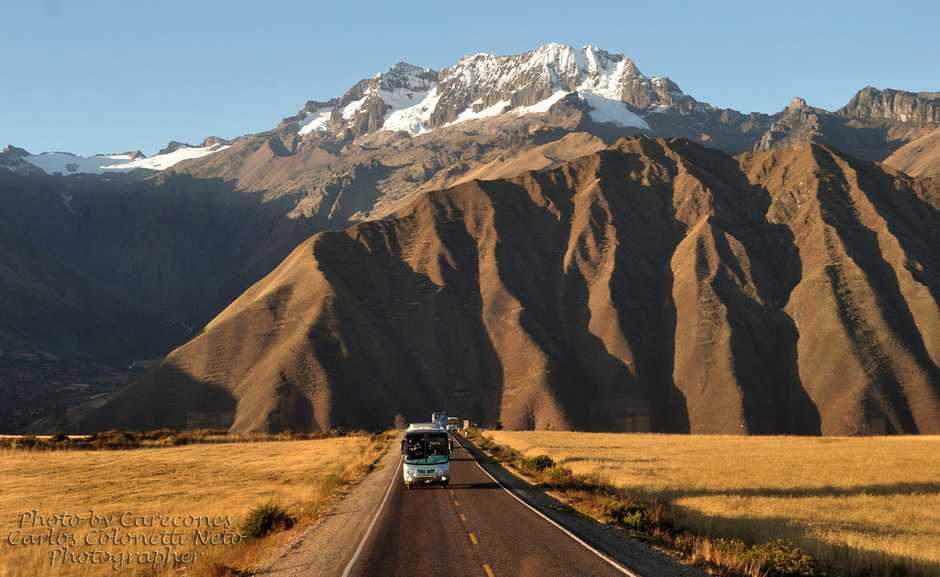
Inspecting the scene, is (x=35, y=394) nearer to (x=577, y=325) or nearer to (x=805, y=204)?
(x=577, y=325)

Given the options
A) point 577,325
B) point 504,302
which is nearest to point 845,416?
point 577,325

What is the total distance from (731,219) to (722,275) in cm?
3037

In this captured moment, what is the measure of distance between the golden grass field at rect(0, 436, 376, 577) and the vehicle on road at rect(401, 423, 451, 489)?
4428mm

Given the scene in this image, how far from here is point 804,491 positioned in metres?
32.8

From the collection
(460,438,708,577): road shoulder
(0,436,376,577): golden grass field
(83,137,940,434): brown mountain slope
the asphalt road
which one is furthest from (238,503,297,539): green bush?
(83,137,940,434): brown mountain slope

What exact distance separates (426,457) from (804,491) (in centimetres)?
1878

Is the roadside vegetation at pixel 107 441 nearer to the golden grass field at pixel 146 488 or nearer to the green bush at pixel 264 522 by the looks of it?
the golden grass field at pixel 146 488

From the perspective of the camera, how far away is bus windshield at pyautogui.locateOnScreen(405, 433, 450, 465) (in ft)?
104

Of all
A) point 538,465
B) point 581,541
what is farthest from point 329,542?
point 538,465

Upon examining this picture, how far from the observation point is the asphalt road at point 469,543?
1609cm

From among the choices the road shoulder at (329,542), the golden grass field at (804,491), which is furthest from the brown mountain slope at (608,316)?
the road shoulder at (329,542)

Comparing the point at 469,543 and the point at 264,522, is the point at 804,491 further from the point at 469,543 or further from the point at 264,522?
the point at 264,522

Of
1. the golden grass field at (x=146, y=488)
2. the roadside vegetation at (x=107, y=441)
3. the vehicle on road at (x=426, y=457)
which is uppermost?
the vehicle on road at (x=426, y=457)

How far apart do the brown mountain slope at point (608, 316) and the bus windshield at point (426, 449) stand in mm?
79334
